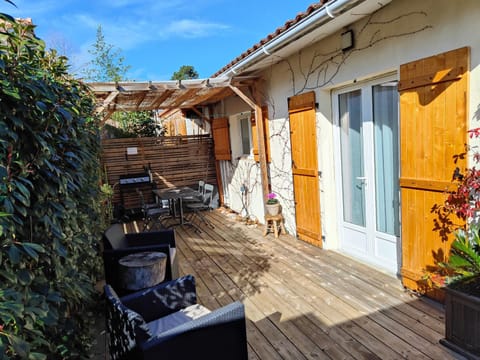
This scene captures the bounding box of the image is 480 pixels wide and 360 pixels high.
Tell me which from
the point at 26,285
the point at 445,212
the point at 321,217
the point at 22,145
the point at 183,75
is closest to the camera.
A: the point at 26,285

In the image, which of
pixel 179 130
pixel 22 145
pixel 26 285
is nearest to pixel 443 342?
pixel 26 285

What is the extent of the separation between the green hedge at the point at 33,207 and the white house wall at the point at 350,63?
9.50ft

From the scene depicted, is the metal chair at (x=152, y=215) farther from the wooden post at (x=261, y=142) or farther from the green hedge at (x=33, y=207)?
the green hedge at (x=33, y=207)

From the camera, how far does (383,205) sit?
357cm

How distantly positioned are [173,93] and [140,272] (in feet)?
12.6

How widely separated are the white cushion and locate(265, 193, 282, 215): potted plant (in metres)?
3.03

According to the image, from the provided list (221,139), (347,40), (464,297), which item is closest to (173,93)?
(221,139)

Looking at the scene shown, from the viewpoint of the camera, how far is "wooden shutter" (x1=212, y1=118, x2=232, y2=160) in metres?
7.29

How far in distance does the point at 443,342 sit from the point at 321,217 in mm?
2273

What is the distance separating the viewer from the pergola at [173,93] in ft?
15.4

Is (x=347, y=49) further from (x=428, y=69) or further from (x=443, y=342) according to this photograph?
(x=443, y=342)

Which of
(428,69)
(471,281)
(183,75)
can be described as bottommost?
(471,281)

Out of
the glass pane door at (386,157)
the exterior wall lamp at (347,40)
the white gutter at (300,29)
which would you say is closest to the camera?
the white gutter at (300,29)

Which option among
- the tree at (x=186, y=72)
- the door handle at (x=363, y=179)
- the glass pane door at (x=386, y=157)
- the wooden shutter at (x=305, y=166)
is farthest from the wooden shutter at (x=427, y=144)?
the tree at (x=186, y=72)
